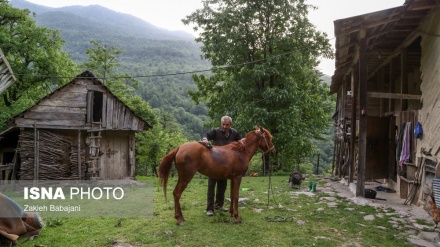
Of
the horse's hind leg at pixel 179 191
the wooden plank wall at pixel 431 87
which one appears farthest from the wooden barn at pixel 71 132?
the wooden plank wall at pixel 431 87

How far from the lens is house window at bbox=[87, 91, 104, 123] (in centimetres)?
1463

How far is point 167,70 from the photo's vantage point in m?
110

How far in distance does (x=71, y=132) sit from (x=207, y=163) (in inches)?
402

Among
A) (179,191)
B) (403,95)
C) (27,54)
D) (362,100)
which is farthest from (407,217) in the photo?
(27,54)

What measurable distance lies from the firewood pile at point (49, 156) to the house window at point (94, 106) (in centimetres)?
150

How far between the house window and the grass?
7.72 m

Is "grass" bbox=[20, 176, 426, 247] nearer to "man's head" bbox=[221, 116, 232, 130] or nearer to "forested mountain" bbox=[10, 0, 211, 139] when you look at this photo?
"man's head" bbox=[221, 116, 232, 130]

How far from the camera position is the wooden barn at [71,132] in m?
13.8

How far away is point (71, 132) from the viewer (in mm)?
14797

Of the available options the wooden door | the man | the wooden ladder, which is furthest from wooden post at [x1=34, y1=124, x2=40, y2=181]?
the wooden door

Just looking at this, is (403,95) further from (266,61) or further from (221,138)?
Result: (266,61)

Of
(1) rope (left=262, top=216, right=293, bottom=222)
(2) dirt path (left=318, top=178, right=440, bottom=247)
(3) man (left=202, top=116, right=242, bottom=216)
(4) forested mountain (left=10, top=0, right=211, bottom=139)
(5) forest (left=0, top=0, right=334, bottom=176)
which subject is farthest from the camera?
(4) forested mountain (left=10, top=0, right=211, bottom=139)

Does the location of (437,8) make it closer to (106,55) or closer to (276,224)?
(276,224)

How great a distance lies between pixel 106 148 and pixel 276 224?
37.8 feet
